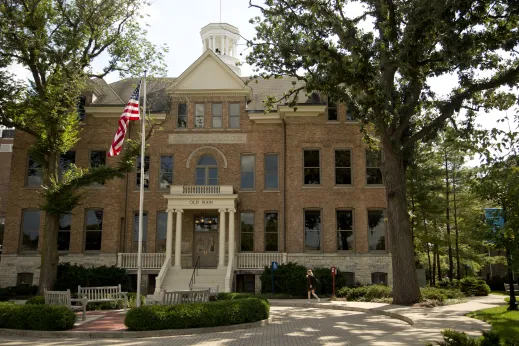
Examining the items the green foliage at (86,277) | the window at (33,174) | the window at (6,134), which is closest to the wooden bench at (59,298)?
the green foliage at (86,277)

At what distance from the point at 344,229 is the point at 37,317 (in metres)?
19.5

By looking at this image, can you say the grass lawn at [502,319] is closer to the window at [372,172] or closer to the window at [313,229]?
the window at [313,229]

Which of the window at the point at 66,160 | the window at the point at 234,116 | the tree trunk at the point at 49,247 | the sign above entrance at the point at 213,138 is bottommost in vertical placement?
the tree trunk at the point at 49,247

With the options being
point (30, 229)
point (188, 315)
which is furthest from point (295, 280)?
point (30, 229)

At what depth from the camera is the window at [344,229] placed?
2948 centimetres

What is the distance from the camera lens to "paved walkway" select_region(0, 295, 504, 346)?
38.5 feet

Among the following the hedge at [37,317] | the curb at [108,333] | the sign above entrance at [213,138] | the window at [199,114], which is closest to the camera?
the curb at [108,333]

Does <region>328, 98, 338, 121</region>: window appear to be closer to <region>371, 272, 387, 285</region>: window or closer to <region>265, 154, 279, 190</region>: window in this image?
<region>265, 154, 279, 190</region>: window

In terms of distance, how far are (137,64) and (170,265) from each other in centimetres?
1111

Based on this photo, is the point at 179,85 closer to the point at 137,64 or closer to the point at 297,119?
the point at 137,64

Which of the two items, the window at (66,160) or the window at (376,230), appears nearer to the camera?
the window at (376,230)

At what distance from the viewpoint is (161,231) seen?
30000 millimetres

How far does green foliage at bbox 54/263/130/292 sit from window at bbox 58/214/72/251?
261 centimetres

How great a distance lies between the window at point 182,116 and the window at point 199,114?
72 centimetres
